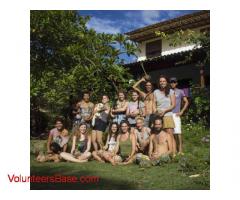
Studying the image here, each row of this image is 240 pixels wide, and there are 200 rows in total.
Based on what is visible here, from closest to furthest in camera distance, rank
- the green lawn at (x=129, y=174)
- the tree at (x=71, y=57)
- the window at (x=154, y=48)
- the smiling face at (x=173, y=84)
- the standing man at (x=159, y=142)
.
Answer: the green lawn at (x=129, y=174), the tree at (x=71, y=57), the standing man at (x=159, y=142), the smiling face at (x=173, y=84), the window at (x=154, y=48)

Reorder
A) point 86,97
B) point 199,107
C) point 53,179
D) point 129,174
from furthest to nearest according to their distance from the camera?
point 199,107, point 86,97, point 129,174, point 53,179

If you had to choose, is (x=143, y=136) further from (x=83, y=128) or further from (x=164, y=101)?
A: (x=83, y=128)

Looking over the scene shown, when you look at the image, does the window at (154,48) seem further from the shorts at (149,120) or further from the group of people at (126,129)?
the shorts at (149,120)

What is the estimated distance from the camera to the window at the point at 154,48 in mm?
20328

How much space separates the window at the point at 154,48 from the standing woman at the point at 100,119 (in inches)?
411

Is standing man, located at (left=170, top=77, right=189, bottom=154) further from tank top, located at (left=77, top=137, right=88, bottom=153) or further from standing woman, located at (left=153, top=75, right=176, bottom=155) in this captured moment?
tank top, located at (left=77, top=137, right=88, bottom=153)

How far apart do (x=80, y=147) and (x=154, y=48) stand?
11.3m

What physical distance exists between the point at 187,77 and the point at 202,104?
15.1 feet

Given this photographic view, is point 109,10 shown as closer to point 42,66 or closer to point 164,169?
point 42,66

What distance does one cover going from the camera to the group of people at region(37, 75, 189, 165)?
954 centimetres

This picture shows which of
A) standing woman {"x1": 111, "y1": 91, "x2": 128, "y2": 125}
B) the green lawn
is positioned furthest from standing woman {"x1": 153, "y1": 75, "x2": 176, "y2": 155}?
the green lawn

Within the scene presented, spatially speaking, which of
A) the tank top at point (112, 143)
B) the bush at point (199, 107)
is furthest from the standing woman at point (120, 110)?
the bush at point (199, 107)

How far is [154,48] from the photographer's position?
20406 mm

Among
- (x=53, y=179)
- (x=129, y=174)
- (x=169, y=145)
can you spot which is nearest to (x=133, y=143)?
(x=169, y=145)
